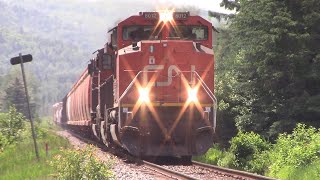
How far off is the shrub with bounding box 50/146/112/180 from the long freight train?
3.11m

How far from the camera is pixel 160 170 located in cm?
1308

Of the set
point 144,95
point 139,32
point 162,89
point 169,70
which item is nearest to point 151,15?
point 139,32

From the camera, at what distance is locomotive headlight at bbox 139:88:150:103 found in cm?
1310

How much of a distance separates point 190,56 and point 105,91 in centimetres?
466

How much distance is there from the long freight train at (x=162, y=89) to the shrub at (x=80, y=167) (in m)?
3.11

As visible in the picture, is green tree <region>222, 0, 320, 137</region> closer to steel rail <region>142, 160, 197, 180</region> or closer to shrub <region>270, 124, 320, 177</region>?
shrub <region>270, 124, 320, 177</region>

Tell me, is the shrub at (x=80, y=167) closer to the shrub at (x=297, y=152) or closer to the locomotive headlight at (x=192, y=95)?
the locomotive headlight at (x=192, y=95)

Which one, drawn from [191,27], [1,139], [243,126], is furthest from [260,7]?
[1,139]

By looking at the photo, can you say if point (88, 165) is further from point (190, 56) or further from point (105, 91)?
point (105, 91)

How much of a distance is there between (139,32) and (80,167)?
5.55 m

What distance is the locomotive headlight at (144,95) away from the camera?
43.0ft

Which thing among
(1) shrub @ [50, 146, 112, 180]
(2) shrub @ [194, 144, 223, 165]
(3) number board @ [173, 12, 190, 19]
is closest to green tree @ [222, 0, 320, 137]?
(2) shrub @ [194, 144, 223, 165]

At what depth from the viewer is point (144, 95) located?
43.0ft

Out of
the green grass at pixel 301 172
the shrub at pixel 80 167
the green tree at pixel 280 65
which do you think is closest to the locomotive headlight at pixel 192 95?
the green grass at pixel 301 172
